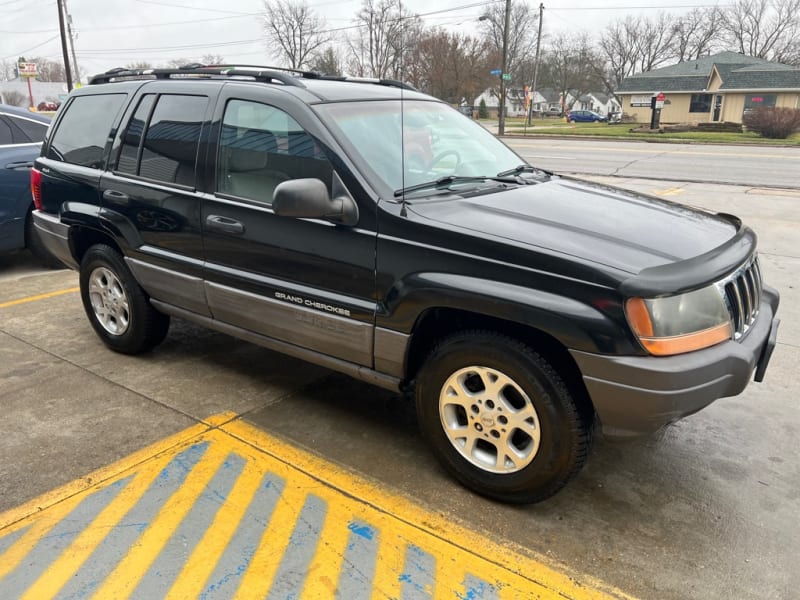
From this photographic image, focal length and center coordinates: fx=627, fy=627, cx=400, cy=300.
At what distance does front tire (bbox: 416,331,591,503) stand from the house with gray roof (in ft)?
160

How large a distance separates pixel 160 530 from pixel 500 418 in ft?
5.03

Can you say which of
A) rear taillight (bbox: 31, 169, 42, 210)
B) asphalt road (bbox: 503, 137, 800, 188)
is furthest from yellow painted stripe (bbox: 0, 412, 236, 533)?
asphalt road (bbox: 503, 137, 800, 188)

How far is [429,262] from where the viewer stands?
2797 mm

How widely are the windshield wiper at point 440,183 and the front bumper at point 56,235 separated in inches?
111

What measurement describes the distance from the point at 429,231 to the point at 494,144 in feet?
5.04

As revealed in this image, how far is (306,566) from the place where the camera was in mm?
2463

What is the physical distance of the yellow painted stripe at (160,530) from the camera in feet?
7.72

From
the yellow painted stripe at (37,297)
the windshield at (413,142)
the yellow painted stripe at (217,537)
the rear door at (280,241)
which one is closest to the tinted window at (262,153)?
the rear door at (280,241)

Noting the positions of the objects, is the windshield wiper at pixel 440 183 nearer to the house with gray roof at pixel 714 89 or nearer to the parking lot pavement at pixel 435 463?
the parking lot pavement at pixel 435 463

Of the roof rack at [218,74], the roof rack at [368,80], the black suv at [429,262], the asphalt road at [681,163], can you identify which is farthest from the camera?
the asphalt road at [681,163]

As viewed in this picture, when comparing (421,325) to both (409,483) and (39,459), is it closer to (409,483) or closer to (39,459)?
(409,483)

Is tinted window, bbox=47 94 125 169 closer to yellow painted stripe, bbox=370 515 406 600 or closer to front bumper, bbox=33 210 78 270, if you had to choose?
front bumper, bbox=33 210 78 270

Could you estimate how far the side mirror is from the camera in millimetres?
2814

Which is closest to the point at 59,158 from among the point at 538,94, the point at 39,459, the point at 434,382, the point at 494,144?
the point at 39,459
